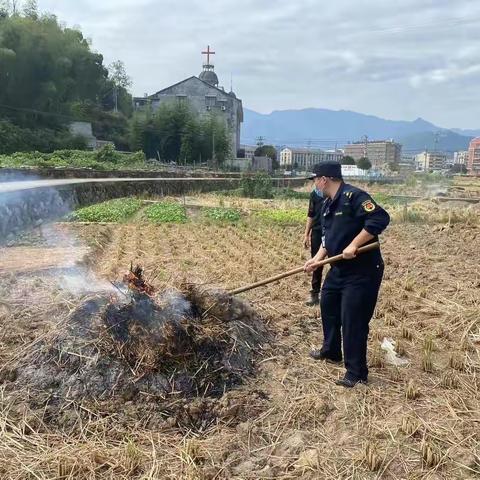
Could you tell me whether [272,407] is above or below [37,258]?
below

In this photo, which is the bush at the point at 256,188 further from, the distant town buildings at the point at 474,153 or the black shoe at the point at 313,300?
the distant town buildings at the point at 474,153

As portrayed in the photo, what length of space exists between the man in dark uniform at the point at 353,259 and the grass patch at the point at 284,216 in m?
11.7

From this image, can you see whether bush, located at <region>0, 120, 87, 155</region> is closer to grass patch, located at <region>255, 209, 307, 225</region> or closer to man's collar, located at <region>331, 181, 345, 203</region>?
grass patch, located at <region>255, 209, 307, 225</region>

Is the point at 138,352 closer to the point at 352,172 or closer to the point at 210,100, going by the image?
the point at 210,100

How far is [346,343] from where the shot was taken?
13.4ft

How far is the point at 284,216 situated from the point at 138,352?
1346 cm

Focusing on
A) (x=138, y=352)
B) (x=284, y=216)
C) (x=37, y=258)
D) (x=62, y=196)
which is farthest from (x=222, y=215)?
(x=138, y=352)

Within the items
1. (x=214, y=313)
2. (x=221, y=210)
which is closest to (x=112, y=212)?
(x=221, y=210)

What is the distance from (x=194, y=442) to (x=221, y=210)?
46.1 ft

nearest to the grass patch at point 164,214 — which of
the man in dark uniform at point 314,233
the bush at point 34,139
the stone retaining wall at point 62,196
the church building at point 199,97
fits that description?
the stone retaining wall at point 62,196

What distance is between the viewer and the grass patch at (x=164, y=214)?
14.6 metres

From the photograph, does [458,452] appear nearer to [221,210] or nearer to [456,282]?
[456,282]

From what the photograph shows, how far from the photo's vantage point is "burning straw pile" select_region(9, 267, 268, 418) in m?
3.68

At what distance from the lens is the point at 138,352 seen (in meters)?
3.81
